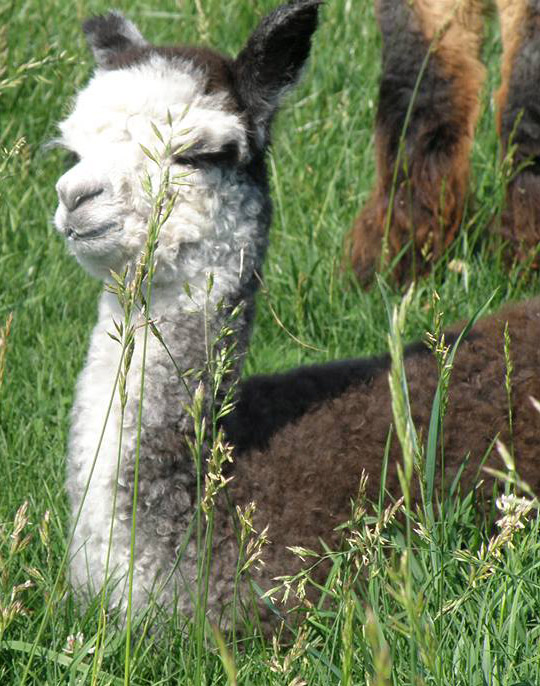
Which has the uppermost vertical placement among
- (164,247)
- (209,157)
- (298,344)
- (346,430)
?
(209,157)

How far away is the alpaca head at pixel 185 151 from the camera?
2.81m

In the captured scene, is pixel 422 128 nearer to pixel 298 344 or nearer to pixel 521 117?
pixel 521 117

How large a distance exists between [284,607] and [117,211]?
3.50 feet

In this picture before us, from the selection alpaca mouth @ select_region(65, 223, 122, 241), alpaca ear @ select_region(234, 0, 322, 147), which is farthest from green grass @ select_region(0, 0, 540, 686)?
alpaca mouth @ select_region(65, 223, 122, 241)

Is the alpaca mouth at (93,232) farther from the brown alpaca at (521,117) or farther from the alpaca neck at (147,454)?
the brown alpaca at (521,117)

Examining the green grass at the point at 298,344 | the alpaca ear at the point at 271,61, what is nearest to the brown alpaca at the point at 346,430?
the green grass at the point at 298,344

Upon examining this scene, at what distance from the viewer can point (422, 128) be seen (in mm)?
4789

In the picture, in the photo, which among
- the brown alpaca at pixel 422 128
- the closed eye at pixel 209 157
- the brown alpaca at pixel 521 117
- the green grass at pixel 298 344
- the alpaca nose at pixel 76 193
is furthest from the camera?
the brown alpaca at pixel 422 128

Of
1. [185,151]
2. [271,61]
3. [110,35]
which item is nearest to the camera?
[185,151]

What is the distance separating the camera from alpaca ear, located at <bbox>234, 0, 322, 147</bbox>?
9.58 ft

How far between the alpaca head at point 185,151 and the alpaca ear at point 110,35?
246mm

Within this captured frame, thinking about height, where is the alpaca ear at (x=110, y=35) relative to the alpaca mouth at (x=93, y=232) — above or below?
above

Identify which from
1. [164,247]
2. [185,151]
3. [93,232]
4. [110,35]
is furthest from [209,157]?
[110,35]

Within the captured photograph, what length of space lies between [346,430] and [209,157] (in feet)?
2.72
